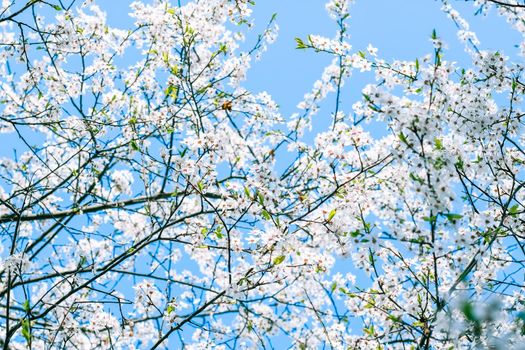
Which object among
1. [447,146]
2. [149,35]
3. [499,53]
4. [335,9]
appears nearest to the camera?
[447,146]

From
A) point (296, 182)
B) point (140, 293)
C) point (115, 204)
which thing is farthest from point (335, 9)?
point (140, 293)

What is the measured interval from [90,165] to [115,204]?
1.00m

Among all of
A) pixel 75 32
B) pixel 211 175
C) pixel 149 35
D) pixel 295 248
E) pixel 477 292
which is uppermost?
pixel 149 35

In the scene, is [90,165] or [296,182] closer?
[296,182]

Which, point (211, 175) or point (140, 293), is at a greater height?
point (211, 175)

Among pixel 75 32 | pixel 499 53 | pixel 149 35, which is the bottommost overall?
pixel 499 53

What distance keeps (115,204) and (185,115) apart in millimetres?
1309

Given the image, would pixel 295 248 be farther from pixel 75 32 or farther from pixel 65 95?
pixel 65 95

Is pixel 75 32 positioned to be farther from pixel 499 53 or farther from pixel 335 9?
pixel 499 53

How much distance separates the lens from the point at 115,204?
6.12 metres

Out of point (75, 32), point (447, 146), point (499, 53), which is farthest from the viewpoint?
point (75, 32)

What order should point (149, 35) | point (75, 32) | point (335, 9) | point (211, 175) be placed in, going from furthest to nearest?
1. point (149, 35)
2. point (335, 9)
3. point (75, 32)
4. point (211, 175)

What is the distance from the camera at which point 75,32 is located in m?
5.98

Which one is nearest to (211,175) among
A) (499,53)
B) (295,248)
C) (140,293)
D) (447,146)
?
(295,248)
